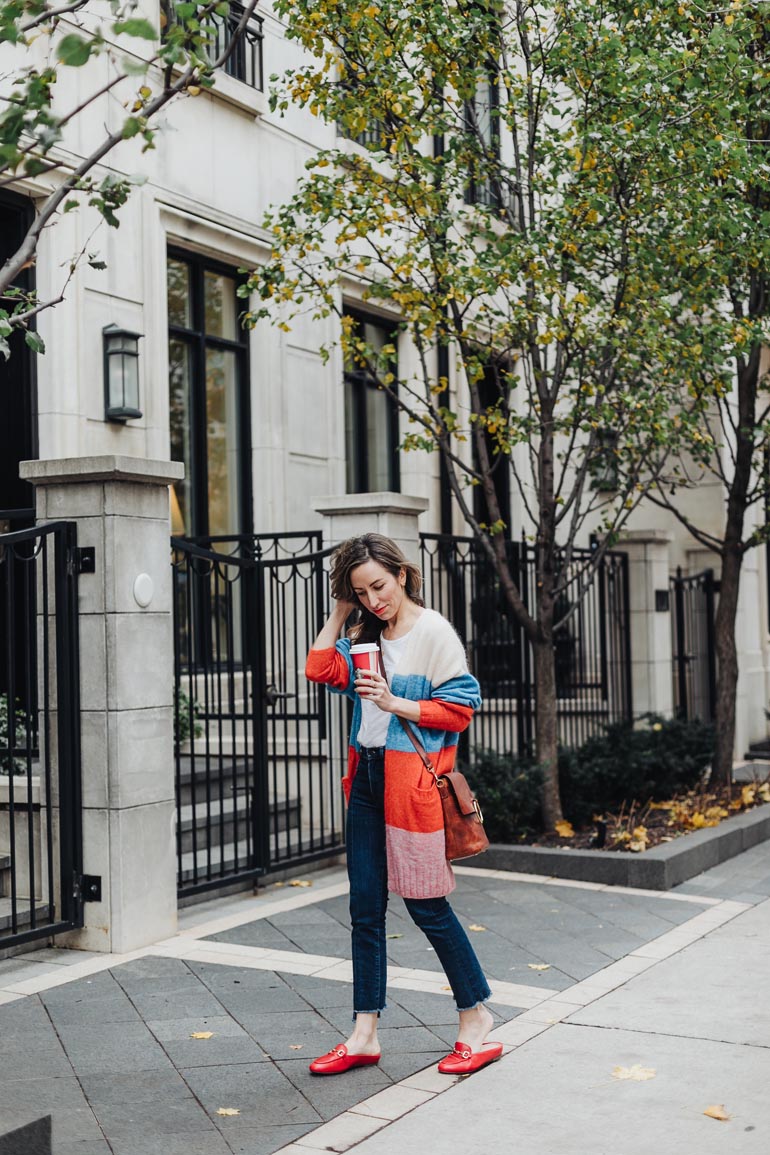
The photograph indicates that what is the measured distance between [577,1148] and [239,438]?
8.89 metres

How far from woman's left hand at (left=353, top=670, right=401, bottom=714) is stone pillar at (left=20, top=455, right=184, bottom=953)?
2659 mm

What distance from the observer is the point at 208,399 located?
482 inches

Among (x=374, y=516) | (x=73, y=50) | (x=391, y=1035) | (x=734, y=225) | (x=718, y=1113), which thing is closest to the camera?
(x=73, y=50)

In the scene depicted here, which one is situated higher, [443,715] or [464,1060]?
[443,715]

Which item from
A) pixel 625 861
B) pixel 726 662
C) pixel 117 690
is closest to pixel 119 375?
pixel 117 690

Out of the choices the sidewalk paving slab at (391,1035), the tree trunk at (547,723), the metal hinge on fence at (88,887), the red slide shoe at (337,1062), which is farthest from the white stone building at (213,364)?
the red slide shoe at (337,1062)

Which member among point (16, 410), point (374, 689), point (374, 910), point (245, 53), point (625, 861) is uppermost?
point (245, 53)

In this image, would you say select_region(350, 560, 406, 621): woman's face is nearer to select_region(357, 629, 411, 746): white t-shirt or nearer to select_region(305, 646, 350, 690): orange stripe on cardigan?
select_region(357, 629, 411, 746): white t-shirt

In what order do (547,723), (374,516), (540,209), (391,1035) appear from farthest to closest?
1. (547,723)
2. (540,209)
3. (374,516)
4. (391,1035)

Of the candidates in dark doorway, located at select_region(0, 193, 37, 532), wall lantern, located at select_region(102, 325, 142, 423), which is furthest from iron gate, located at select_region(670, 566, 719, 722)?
dark doorway, located at select_region(0, 193, 37, 532)

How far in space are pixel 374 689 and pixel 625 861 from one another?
4.66 m

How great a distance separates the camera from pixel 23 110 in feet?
13.3

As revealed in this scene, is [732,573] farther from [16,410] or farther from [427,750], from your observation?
[427,750]

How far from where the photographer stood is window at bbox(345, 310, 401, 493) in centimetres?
1438
